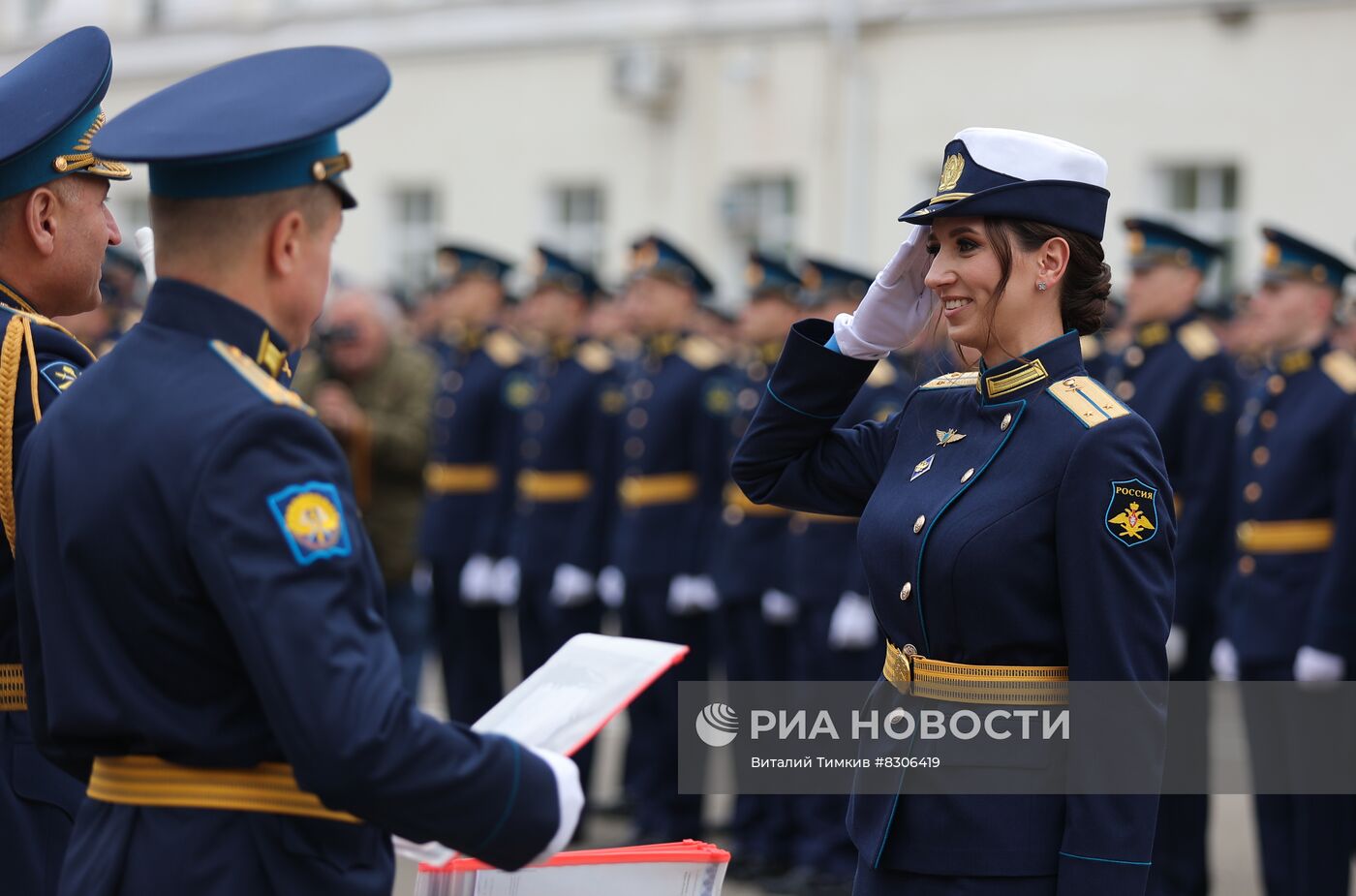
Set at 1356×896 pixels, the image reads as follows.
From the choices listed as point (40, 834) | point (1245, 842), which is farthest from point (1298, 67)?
point (40, 834)

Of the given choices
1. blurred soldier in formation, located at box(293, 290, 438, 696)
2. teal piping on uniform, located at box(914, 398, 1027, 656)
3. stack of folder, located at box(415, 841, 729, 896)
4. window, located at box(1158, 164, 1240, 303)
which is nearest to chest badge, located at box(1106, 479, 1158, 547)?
teal piping on uniform, located at box(914, 398, 1027, 656)

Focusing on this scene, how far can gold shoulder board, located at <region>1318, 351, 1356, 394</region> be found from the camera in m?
6.08

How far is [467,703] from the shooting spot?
28.0 feet

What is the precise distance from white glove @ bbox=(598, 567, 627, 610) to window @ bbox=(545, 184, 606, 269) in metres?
9.86

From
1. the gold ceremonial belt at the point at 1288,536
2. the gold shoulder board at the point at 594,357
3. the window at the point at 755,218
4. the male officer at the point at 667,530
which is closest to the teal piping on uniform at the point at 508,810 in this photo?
the gold ceremonial belt at the point at 1288,536

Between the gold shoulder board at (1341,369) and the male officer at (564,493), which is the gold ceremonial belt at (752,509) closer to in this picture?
the male officer at (564,493)

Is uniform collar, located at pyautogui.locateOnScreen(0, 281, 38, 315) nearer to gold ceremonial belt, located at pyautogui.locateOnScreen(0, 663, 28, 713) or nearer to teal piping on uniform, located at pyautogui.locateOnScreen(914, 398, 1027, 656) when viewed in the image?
gold ceremonial belt, located at pyautogui.locateOnScreen(0, 663, 28, 713)

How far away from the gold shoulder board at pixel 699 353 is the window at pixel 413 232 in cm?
1124

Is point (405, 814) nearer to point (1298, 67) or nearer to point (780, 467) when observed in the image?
point (780, 467)

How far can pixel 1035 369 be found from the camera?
10.2ft

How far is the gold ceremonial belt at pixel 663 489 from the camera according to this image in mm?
7824

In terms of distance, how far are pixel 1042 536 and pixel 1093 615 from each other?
168 millimetres

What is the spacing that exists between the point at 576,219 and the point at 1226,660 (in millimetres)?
12494

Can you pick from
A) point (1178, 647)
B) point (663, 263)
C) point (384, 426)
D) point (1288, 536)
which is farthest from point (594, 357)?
point (1288, 536)
